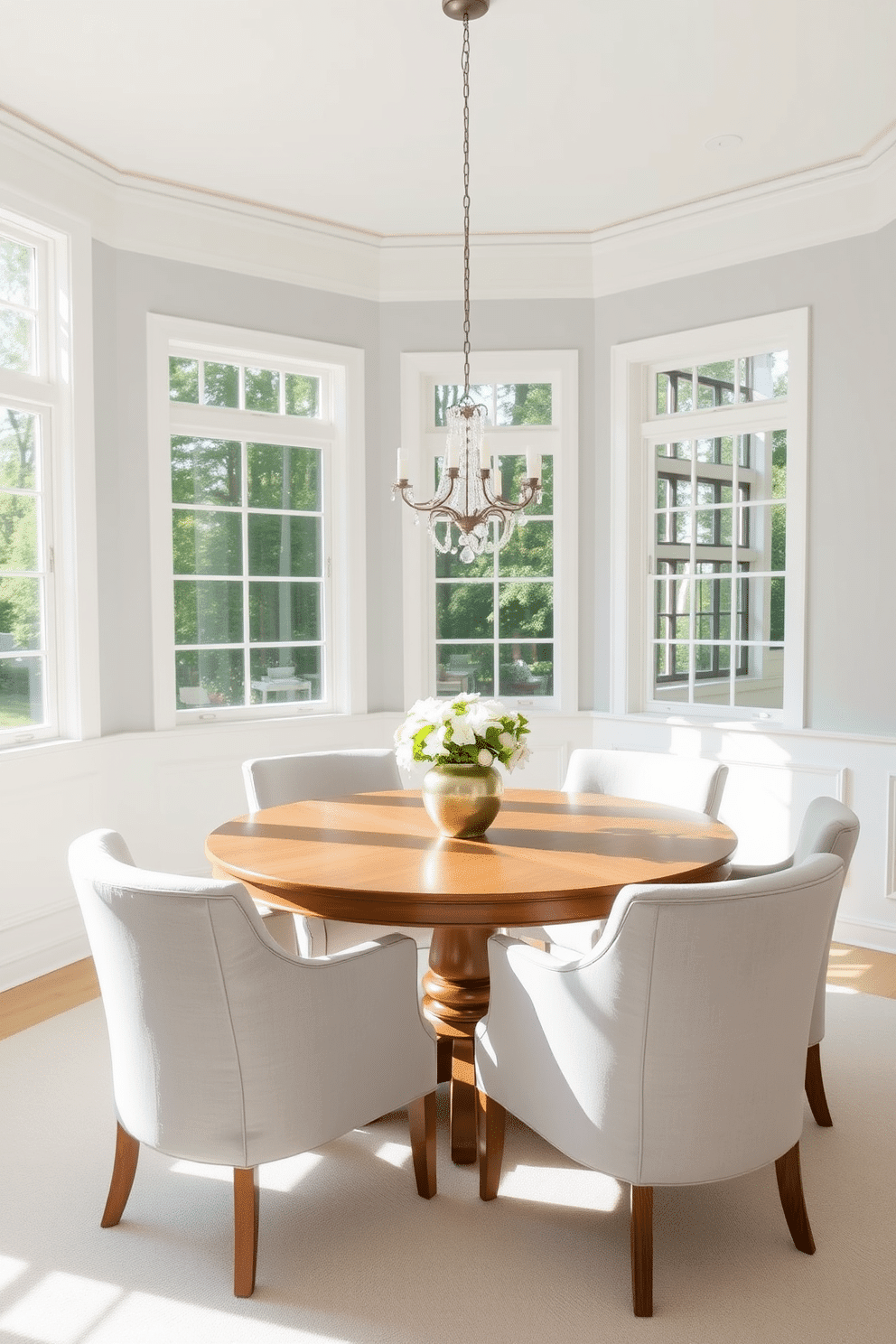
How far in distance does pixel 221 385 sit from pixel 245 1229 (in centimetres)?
358

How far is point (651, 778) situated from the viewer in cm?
345

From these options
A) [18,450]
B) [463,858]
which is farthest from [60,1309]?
[18,450]

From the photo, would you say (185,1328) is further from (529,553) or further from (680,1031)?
(529,553)

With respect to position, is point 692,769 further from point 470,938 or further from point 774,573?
point 774,573

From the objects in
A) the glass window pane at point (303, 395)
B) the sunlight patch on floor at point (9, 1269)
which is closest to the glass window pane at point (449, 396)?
the glass window pane at point (303, 395)

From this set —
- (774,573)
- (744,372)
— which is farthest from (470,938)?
(744,372)

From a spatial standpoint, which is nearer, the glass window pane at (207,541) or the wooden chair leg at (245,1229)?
the wooden chair leg at (245,1229)

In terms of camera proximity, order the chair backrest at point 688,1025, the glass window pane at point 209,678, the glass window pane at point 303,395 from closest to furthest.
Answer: the chair backrest at point 688,1025
the glass window pane at point 209,678
the glass window pane at point 303,395

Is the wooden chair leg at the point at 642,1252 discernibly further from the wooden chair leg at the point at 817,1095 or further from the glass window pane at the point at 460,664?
the glass window pane at the point at 460,664

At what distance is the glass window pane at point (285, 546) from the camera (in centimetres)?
476

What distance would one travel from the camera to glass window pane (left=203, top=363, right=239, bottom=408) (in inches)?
180

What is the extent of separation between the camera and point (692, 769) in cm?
334

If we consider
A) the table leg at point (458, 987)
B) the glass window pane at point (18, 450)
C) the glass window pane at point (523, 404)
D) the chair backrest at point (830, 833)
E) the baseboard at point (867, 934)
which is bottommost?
the baseboard at point (867, 934)

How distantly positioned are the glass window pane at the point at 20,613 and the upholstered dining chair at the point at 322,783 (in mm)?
1118
